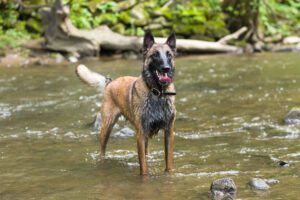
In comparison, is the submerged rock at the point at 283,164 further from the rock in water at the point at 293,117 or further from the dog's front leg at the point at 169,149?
the rock in water at the point at 293,117

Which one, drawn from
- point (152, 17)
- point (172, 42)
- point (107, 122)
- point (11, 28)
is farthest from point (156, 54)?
point (152, 17)

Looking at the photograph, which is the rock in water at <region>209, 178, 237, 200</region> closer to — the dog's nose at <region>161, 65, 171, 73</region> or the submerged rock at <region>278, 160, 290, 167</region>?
the submerged rock at <region>278, 160, 290, 167</region>

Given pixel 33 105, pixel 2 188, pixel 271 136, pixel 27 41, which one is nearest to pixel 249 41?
pixel 27 41

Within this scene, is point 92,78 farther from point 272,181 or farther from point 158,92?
point 272,181

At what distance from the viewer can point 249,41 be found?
22406mm

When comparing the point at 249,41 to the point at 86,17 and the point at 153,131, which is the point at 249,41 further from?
the point at 153,131

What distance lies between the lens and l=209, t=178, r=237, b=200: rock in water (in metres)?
5.79

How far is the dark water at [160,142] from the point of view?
6430 millimetres

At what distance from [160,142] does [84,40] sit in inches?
459

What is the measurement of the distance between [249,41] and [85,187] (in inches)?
663

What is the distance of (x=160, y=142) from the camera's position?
895cm

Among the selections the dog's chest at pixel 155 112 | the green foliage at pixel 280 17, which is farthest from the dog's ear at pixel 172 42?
the green foliage at pixel 280 17

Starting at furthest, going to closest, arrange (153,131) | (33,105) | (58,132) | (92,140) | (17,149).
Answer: (33,105) < (58,132) < (92,140) < (17,149) < (153,131)

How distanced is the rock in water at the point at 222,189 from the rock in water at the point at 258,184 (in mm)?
255
